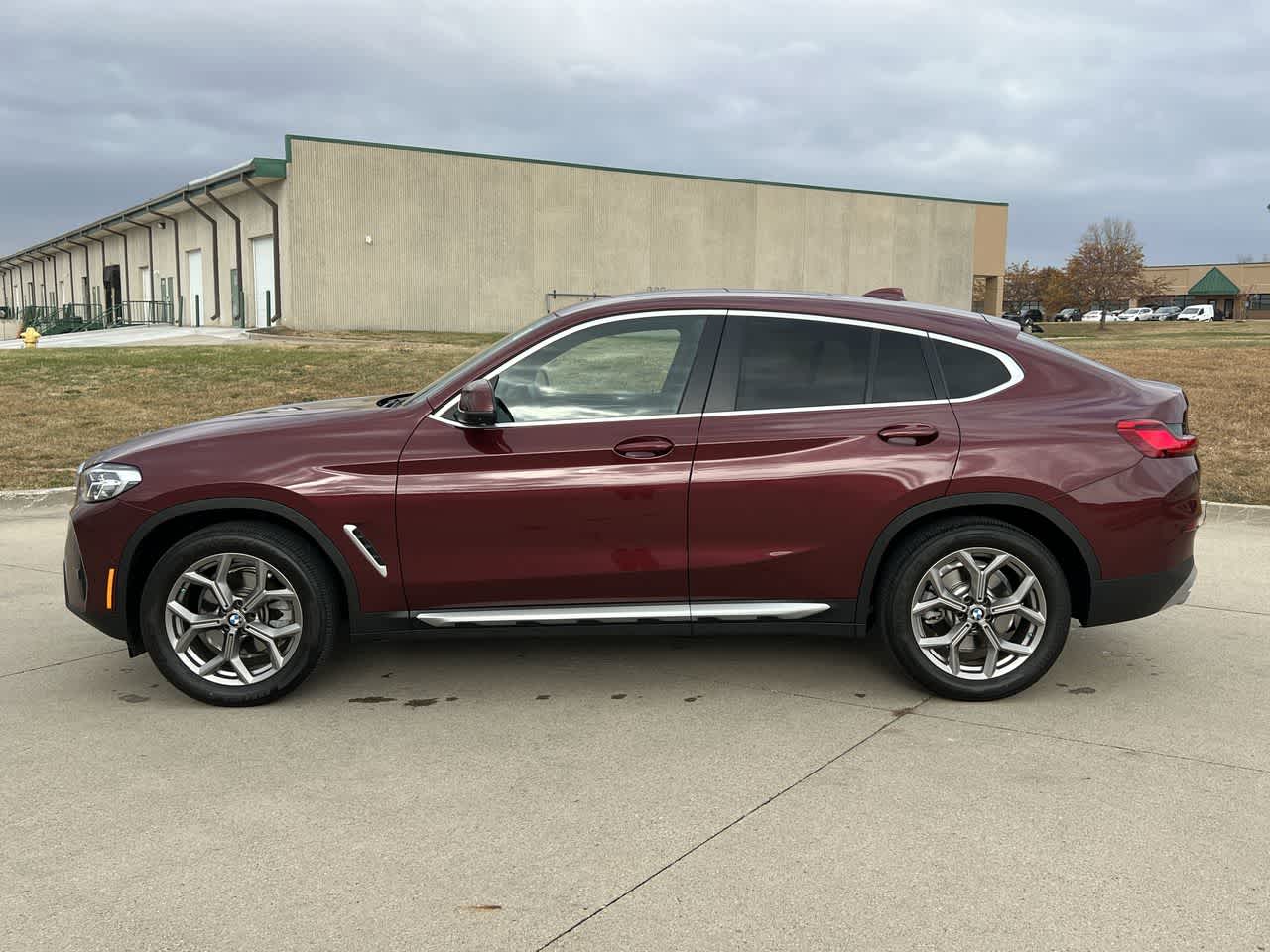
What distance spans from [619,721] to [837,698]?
98 centimetres

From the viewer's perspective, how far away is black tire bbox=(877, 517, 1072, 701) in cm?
480

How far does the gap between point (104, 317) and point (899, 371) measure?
57.8 metres

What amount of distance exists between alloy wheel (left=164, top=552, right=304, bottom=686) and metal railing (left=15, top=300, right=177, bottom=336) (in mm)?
49573

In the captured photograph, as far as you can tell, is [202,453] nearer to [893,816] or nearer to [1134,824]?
[893,816]

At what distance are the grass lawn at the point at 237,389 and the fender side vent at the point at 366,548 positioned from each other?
8.22 m

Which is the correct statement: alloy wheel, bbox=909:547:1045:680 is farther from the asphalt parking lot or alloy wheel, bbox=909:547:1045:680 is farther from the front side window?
the front side window

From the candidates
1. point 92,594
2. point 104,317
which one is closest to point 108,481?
point 92,594

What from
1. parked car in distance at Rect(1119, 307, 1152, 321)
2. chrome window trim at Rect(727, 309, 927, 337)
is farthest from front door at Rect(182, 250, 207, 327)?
parked car in distance at Rect(1119, 307, 1152, 321)

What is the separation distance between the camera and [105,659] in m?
5.66

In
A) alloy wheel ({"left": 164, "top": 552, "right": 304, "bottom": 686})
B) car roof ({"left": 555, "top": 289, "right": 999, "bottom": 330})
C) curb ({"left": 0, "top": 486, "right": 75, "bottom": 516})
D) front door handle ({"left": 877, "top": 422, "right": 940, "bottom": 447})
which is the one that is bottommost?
curb ({"left": 0, "top": 486, "right": 75, "bottom": 516})

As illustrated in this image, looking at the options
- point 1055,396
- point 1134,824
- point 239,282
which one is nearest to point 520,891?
point 1134,824

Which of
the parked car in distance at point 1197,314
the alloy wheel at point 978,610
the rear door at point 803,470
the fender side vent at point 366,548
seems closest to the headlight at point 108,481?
the fender side vent at point 366,548

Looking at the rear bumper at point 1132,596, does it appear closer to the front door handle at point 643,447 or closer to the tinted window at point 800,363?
the tinted window at point 800,363

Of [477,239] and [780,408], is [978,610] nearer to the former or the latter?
[780,408]
